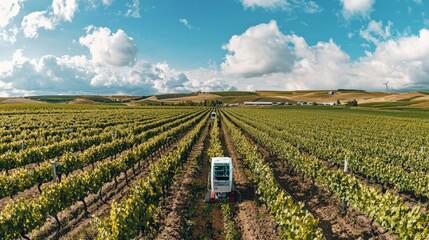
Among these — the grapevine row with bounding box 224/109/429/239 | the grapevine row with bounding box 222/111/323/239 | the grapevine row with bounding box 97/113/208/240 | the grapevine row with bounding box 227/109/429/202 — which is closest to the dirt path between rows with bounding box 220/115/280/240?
the grapevine row with bounding box 222/111/323/239

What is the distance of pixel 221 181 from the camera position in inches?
615

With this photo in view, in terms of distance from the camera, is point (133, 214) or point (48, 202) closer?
point (133, 214)

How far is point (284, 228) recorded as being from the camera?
1131 centimetres

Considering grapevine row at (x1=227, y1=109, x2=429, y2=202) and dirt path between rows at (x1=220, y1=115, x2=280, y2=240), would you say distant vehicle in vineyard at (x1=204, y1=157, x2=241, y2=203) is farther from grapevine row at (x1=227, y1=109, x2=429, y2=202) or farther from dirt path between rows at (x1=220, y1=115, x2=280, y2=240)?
grapevine row at (x1=227, y1=109, x2=429, y2=202)

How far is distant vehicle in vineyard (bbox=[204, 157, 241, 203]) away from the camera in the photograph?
1564 cm

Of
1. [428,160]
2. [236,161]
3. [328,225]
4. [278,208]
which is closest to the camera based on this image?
[278,208]

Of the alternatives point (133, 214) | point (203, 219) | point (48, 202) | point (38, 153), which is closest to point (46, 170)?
point (48, 202)

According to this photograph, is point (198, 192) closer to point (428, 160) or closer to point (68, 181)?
point (68, 181)

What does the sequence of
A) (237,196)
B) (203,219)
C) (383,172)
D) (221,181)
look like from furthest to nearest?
(383,172) < (237,196) < (221,181) < (203,219)

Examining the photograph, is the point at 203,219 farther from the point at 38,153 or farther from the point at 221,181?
the point at 38,153

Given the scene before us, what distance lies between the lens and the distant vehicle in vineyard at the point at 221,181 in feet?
51.3

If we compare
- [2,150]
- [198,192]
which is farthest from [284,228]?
[2,150]

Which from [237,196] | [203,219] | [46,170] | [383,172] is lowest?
[203,219]

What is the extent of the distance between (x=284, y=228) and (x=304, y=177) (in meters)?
10.7
